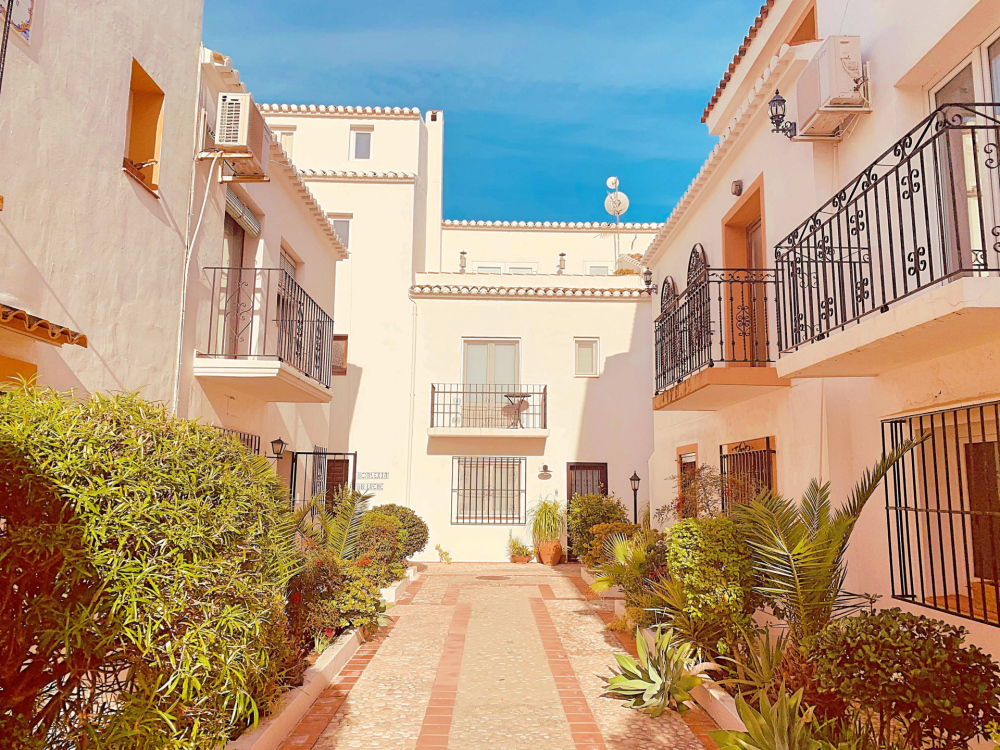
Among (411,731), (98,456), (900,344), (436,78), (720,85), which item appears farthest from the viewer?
(436,78)

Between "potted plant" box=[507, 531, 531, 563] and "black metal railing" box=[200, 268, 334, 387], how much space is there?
724cm

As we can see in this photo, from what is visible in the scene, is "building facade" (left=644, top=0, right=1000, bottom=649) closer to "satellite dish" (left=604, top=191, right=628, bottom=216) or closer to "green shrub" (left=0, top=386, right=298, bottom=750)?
"green shrub" (left=0, top=386, right=298, bottom=750)

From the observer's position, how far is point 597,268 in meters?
22.8

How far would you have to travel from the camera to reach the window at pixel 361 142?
20156 millimetres

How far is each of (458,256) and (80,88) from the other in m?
16.7

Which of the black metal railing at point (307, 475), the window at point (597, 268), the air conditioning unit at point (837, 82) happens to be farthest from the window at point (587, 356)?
the air conditioning unit at point (837, 82)

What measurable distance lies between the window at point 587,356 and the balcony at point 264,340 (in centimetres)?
784

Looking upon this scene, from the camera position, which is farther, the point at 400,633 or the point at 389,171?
the point at 389,171

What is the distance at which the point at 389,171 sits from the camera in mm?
19547

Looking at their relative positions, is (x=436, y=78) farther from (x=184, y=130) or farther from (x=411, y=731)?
(x=411, y=731)

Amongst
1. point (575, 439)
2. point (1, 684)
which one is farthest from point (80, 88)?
point (575, 439)

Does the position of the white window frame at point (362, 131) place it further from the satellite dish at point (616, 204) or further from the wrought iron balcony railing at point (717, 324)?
the wrought iron balcony railing at point (717, 324)

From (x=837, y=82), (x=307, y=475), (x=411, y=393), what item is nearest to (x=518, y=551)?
(x=411, y=393)

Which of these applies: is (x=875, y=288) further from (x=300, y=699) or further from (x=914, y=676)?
(x=300, y=699)
